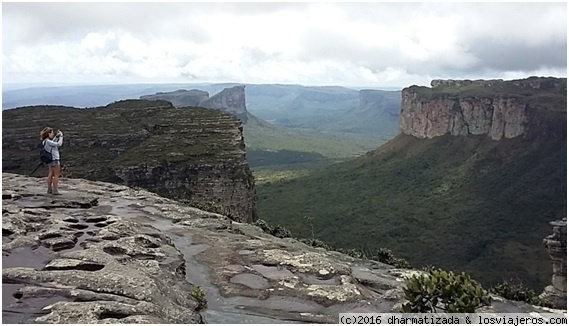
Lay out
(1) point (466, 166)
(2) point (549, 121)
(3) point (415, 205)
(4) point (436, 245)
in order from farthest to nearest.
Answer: (1) point (466, 166), (2) point (549, 121), (3) point (415, 205), (4) point (436, 245)

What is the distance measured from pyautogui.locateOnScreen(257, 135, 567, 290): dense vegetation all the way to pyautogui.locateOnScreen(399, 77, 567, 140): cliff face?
193 cm

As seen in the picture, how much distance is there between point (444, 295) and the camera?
8.98m

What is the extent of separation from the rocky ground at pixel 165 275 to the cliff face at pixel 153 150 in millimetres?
21556

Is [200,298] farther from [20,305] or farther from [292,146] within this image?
[292,146]

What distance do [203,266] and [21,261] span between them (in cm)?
357

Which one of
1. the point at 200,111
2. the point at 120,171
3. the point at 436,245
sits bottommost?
the point at 436,245

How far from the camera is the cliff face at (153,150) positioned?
132ft

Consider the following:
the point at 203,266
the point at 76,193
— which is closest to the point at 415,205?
the point at 76,193

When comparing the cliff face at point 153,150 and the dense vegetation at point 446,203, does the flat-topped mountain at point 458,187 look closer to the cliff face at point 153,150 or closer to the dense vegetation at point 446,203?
the dense vegetation at point 446,203

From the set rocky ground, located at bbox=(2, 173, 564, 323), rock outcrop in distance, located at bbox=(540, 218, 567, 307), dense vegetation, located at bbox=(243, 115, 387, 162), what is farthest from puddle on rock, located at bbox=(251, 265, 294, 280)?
dense vegetation, located at bbox=(243, 115, 387, 162)

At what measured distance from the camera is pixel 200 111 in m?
52.2

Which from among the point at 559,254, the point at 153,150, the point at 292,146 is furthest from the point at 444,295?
the point at 292,146

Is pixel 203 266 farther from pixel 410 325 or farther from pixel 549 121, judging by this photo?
pixel 549 121

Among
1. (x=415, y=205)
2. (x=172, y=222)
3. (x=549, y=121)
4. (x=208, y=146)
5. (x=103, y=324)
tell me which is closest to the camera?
(x=103, y=324)
